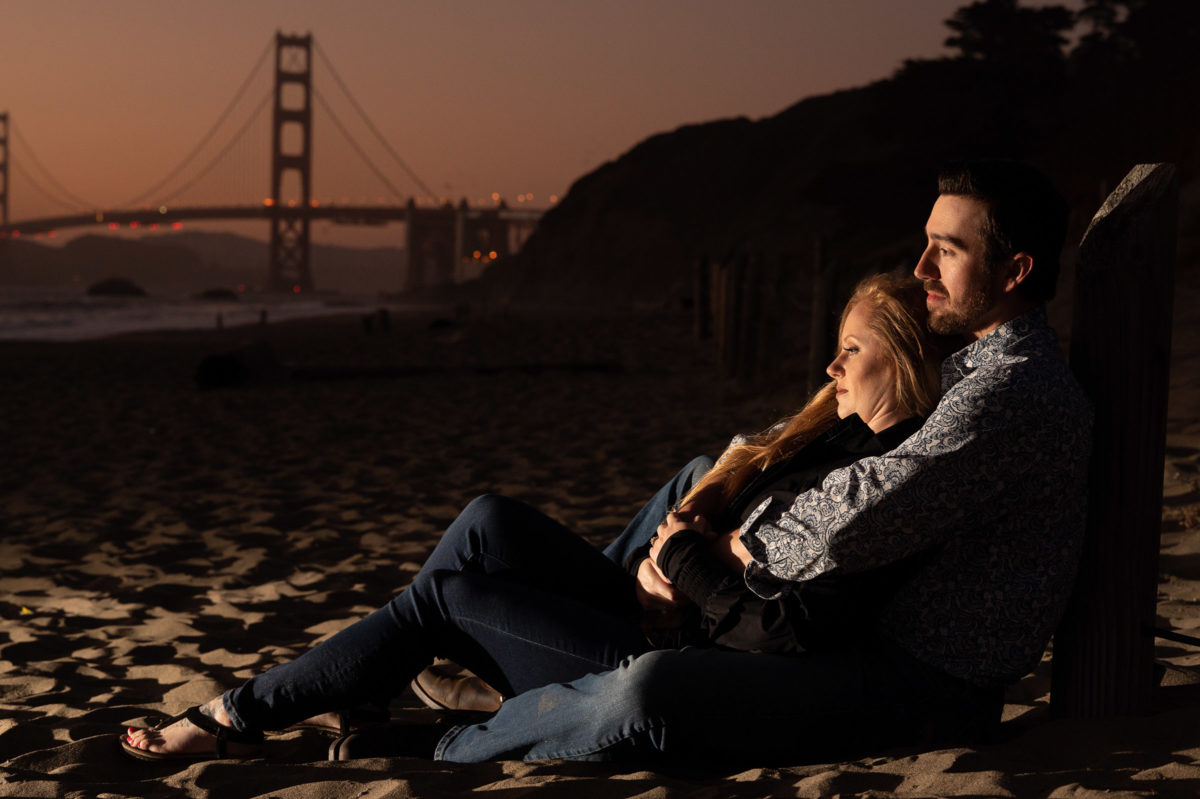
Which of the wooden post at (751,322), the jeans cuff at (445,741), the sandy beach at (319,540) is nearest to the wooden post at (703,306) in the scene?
the sandy beach at (319,540)

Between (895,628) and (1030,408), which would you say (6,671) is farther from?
(1030,408)

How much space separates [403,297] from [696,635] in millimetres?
53106

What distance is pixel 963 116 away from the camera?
19.1 m

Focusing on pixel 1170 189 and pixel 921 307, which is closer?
pixel 1170 189

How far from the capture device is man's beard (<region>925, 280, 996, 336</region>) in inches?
62.4

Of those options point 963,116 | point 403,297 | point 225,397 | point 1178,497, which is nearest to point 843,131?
point 403,297

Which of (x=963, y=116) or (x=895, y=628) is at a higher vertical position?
(x=963, y=116)

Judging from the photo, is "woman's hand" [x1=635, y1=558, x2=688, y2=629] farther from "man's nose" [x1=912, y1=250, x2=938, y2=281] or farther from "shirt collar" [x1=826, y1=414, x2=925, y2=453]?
"man's nose" [x1=912, y1=250, x2=938, y2=281]

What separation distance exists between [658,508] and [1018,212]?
91cm

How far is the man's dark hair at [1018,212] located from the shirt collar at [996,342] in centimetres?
4

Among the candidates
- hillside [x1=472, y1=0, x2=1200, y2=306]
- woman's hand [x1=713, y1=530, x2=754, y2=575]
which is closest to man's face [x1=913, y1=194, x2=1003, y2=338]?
woman's hand [x1=713, y1=530, x2=754, y2=575]

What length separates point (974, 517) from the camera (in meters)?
1.52

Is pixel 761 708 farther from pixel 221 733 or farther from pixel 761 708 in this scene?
pixel 221 733

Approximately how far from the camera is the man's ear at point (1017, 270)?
5.13ft
